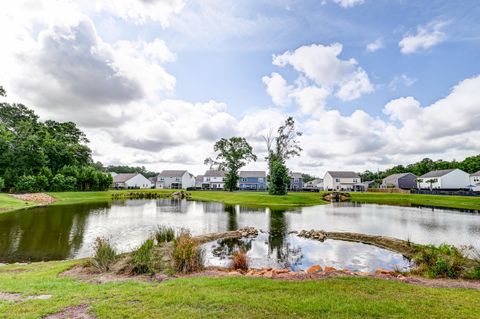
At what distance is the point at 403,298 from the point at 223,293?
13.1 ft

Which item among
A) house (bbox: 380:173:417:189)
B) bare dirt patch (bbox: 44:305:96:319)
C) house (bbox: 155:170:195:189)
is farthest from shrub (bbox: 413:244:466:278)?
house (bbox: 155:170:195:189)

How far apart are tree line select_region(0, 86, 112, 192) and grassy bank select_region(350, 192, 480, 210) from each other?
180 ft

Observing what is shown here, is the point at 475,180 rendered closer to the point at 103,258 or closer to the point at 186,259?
the point at 186,259

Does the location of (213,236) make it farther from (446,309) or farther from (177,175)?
(177,175)

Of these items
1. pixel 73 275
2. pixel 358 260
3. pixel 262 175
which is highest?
pixel 262 175

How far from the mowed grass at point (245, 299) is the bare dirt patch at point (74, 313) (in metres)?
0.15

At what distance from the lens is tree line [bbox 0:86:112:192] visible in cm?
4809

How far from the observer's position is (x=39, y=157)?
52.2 m

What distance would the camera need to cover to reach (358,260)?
12.6 m

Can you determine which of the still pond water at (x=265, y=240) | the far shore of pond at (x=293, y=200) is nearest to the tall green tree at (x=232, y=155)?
the far shore of pond at (x=293, y=200)

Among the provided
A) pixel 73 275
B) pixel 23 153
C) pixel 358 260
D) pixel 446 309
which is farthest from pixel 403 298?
pixel 23 153

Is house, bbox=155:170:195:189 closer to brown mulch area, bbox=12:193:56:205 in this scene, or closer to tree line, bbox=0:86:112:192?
tree line, bbox=0:86:112:192

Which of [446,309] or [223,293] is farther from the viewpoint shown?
[223,293]

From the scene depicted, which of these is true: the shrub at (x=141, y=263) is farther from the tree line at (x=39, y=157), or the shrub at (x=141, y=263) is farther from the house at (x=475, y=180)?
the house at (x=475, y=180)
